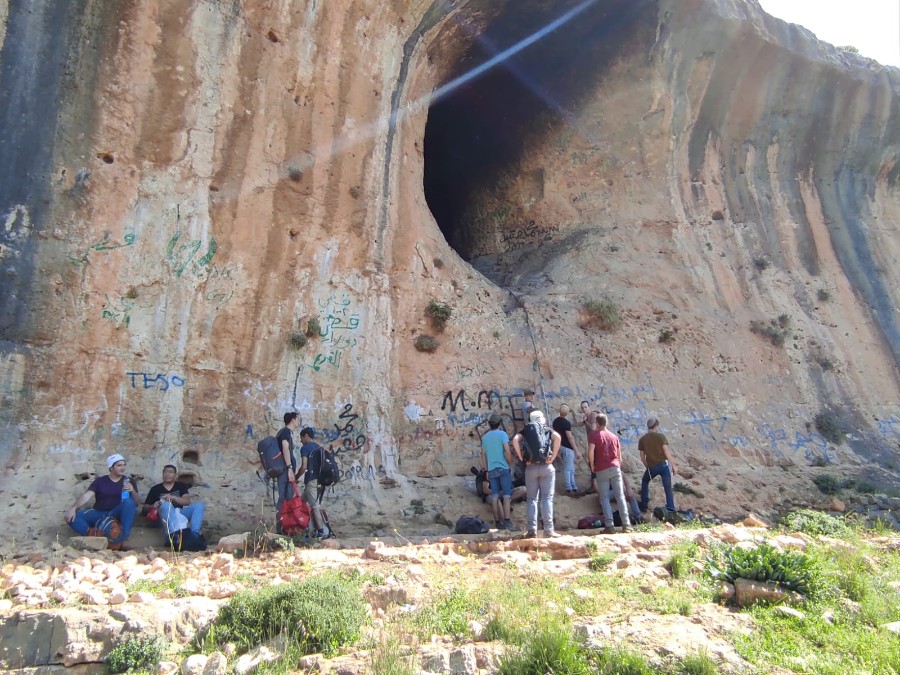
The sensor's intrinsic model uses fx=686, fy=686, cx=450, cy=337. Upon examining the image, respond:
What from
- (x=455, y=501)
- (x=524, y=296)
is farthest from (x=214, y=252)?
(x=524, y=296)

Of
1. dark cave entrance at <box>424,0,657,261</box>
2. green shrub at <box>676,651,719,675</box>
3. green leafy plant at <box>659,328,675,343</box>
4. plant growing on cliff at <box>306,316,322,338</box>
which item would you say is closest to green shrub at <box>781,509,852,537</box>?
green leafy plant at <box>659,328,675,343</box>

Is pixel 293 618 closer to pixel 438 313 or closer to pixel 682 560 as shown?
pixel 682 560

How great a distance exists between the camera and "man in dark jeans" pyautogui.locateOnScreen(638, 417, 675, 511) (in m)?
7.81

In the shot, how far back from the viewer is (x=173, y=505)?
6496 mm

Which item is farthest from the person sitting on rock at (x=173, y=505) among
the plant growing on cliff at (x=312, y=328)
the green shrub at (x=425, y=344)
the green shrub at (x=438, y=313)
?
the green shrub at (x=438, y=313)

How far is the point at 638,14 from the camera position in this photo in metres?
11.8

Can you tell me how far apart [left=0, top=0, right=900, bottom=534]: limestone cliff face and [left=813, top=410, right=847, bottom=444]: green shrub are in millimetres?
206

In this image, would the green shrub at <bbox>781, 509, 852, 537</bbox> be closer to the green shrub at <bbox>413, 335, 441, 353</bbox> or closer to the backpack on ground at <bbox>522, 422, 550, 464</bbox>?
the backpack on ground at <bbox>522, 422, 550, 464</bbox>

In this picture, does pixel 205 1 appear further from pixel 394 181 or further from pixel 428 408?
pixel 428 408

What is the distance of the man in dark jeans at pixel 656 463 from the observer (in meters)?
7.81

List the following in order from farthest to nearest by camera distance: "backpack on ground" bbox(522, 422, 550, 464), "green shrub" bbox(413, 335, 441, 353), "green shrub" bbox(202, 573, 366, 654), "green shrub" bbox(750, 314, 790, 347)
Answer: "green shrub" bbox(750, 314, 790, 347) < "green shrub" bbox(413, 335, 441, 353) < "backpack on ground" bbox(522, 422, 550, 464) < "green shrub" bbox(202, 573, 366, 654)

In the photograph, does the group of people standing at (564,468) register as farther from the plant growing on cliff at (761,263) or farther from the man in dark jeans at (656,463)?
the plant growing on cliff at (761,263)

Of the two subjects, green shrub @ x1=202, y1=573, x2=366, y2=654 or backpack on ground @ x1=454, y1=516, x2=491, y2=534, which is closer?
green shrub @ x1=202, y1=573, x2=366, y2=654

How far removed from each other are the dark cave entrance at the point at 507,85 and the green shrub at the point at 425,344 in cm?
471
